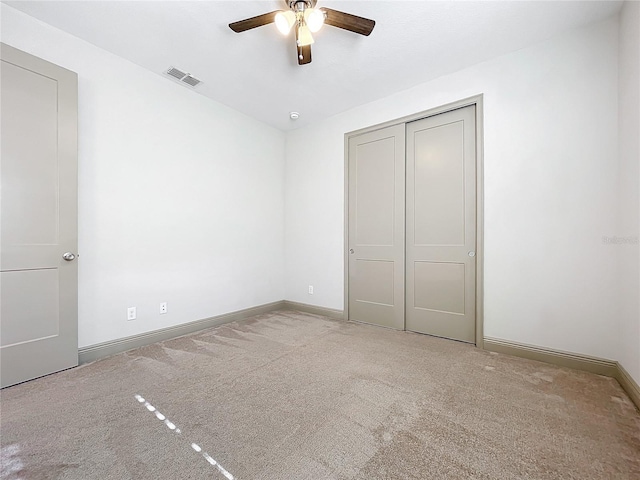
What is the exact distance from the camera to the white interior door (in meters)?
2.03

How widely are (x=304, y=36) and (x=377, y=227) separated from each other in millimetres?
2159

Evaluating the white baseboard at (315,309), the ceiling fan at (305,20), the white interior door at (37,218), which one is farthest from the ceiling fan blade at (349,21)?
the white baseboard at (315,309)

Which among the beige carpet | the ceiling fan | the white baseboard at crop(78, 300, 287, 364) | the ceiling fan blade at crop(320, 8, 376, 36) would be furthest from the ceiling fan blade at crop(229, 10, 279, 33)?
the white baseboard at crop(78, 300, 287, 364)

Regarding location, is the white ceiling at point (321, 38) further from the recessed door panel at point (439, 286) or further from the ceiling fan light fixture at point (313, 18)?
the recessed door panel at point (439, 286)

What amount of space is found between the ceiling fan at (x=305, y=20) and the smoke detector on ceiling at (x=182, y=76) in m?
1.17

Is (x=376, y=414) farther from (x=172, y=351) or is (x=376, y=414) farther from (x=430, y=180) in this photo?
(x=430, y=180)

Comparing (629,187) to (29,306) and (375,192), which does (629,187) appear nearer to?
(375,192)

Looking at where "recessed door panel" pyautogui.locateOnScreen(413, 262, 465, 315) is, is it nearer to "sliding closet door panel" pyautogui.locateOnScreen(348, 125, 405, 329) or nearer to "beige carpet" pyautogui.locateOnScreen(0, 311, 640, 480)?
"sliding closet door panel" pyautogui.locateOnScreen(348, 125, 405, 329)

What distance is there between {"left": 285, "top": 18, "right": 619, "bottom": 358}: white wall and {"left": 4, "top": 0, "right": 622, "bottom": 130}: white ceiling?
0.72 feet

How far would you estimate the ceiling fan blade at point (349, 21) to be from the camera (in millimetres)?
1919

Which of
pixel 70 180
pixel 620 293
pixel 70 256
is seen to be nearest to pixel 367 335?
pixel 620 293

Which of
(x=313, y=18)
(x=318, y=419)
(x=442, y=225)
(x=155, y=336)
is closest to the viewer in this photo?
(x=318, y=419)

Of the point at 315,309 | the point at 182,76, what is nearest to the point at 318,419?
the point at 315,309

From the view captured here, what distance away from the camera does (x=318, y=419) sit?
1652mm
